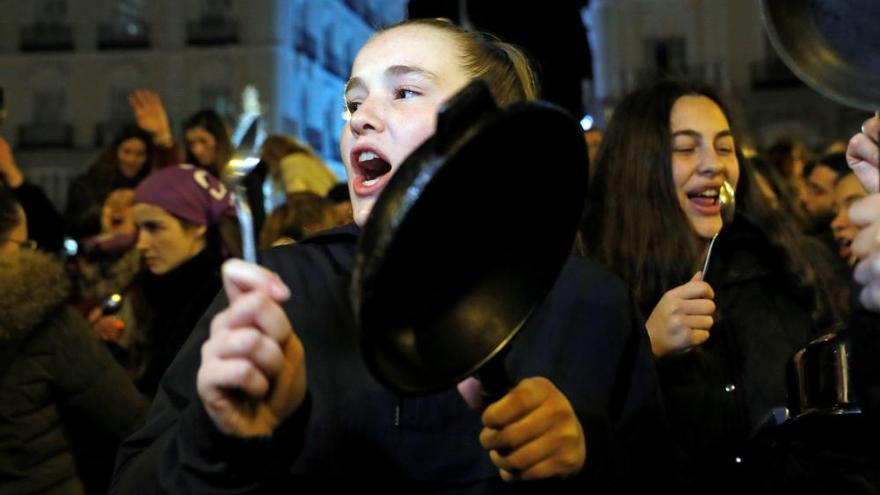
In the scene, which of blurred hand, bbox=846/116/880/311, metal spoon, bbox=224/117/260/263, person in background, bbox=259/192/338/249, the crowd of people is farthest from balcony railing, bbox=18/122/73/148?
blurred hand, bbox=846/116/880/311

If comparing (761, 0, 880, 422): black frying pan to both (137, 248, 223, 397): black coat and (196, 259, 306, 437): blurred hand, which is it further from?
(137, 248, 223, 397): black coat

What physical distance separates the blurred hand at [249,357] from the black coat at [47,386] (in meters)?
2.30

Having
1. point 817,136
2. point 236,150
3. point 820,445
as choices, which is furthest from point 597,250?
point 817,136

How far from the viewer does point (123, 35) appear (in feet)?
121

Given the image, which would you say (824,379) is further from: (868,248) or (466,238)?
(466,238)

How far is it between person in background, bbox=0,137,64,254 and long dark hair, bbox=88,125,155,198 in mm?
547

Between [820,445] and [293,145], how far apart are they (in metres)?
5.09

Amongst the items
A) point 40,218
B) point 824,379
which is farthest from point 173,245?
point 824,379

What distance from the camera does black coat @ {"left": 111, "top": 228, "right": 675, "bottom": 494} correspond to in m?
1.50

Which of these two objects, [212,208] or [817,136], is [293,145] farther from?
[817,136]

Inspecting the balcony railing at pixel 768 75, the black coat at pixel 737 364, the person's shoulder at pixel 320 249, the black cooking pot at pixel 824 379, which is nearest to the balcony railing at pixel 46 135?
the balcony railing at pixel 768 75

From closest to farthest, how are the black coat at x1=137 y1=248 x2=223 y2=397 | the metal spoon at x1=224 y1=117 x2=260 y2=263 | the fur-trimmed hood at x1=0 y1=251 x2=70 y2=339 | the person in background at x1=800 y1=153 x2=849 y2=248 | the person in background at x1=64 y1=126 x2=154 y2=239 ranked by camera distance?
1. the metal spoon at x1=224 y1=117 x2=260 y2=263
2. the fur-trimmed hood at x1=0 y1=251 x2=70 y2=339
3. the black coat at x1=137 y1=248 x2=223 y2=397
4. the person in background at x1=800 y1=153 x2=849 y2=248
5. the person in background at x1=64 y1=126 x2=154 y2=239

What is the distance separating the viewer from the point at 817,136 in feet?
111

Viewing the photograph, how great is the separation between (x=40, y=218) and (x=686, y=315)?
177 inches
